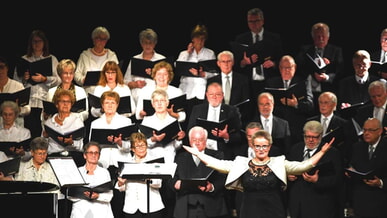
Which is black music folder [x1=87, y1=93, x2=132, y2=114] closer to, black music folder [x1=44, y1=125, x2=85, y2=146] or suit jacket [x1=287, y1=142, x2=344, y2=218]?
black music folder [x1=44, y1=125, x2=85, y2=146]

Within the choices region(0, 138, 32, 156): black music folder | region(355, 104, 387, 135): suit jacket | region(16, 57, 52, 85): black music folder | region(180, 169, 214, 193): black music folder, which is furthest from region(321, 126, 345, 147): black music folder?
region(16, 57, 52, 85): black music folder

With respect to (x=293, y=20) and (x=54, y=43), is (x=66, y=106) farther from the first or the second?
(x=293, y=20)

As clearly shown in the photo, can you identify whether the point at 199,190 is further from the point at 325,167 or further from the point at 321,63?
the point at 321,63

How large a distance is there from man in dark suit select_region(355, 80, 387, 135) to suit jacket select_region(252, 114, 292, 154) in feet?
2.43

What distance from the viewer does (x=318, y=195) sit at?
801cm

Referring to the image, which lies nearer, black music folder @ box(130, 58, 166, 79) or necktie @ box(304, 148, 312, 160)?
necktie @ box(304, 148, 312, 160)

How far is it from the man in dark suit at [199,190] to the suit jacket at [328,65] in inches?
64.1

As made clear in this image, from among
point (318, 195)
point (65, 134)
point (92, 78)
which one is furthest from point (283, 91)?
point (65, 134)

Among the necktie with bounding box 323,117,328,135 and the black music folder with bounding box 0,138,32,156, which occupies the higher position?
A: the necktie with bounding box 323,117,328,135

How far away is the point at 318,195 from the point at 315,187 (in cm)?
8

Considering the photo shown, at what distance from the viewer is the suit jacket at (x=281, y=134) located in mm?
8570

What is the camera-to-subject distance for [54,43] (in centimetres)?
1044

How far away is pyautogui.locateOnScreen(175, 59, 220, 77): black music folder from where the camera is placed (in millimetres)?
9047

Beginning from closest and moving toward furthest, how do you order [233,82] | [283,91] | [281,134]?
[281,134]
[283,91]
[233,82]
